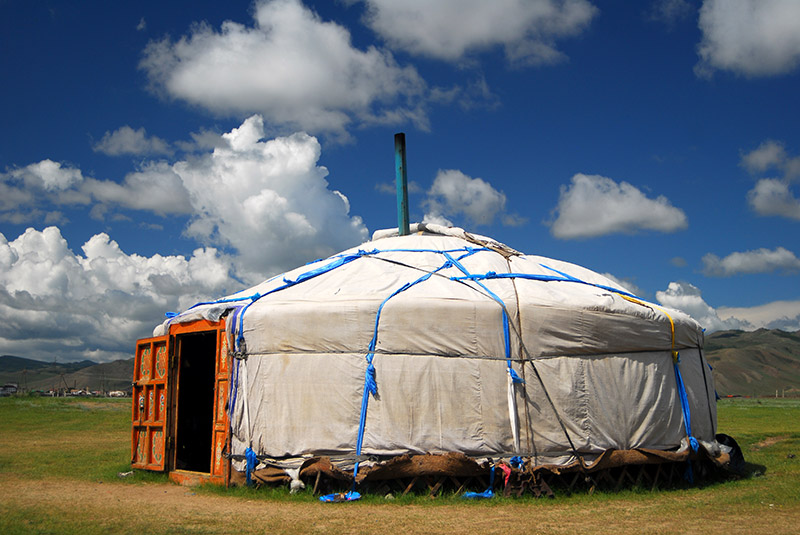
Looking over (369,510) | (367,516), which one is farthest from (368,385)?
(367,516)

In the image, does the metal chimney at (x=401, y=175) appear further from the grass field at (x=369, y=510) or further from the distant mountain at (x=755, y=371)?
the distant mountain at (x=755, y=371)

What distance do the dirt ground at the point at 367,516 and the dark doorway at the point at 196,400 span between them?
301 cm

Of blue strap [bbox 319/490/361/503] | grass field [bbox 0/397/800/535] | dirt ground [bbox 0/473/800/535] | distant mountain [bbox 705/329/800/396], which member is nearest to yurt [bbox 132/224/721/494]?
blue strap [bbox 319/490/361/503]

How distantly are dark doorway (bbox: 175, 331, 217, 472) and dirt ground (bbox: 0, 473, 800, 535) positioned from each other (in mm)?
3012

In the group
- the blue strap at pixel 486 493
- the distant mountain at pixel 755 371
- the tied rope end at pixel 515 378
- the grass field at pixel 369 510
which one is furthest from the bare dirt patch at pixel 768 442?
the distant mountain at pixel 755 371

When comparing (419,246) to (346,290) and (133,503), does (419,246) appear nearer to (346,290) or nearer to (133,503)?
(346,290)

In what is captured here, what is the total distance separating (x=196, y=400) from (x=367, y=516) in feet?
17.8

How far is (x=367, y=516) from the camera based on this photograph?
568 centimetres

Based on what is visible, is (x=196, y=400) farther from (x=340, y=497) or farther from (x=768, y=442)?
(x=768, y=442)

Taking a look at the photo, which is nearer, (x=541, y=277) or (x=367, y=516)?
(x=367, y=516)

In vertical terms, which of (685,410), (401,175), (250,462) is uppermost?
(401,175)

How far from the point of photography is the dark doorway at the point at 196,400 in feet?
32.3

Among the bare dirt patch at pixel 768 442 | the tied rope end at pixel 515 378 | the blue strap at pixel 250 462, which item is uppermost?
the tied rope end at pixel 515 378

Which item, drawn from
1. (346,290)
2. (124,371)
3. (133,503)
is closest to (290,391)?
(346,290)
